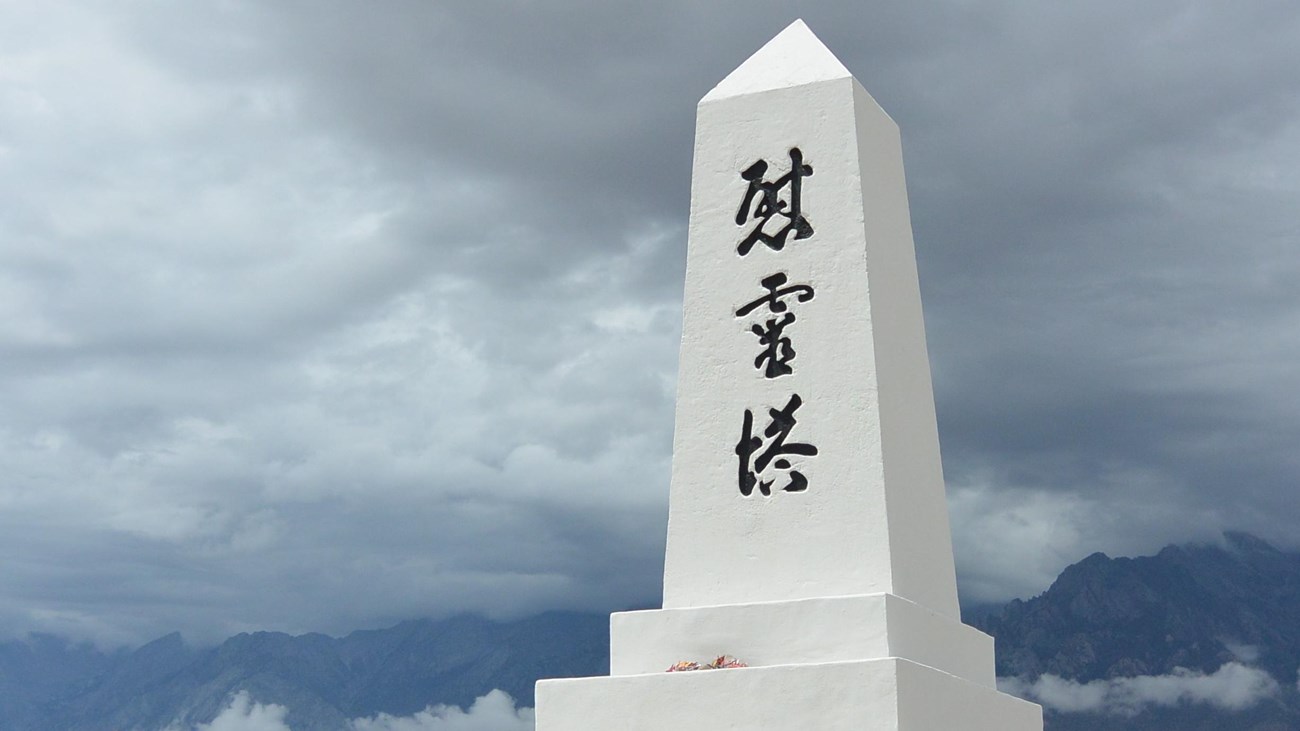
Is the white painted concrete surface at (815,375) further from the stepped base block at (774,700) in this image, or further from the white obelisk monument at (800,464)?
the stepped base block at (774,700)

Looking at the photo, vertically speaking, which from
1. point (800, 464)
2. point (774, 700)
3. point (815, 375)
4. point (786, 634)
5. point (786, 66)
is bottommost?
point (774, 700)

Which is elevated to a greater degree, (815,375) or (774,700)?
(815,375)

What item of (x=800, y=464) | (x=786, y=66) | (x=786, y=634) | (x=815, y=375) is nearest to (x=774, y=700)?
(x=786, y=634)

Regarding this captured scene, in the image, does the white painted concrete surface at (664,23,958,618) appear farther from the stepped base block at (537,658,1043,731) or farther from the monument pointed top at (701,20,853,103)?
the stepped base block at (537,658,1043,731)

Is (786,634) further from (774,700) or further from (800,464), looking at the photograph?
(800,464)

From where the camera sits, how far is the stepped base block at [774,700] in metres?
9.30

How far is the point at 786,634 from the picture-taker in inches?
391

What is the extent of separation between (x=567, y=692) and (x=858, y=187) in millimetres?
4057

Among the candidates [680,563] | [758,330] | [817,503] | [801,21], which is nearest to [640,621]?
[680,563]

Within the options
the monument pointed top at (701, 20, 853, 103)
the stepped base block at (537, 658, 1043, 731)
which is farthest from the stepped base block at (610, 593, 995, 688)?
the monument pointed top at (701, 20, 853, 103)

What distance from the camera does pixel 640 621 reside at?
10.3 m

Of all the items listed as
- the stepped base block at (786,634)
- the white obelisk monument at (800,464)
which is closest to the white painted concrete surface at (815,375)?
the white obelisk monument at (800,464)

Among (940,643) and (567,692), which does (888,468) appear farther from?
(567,692)

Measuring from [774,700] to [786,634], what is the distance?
1.73 ft
